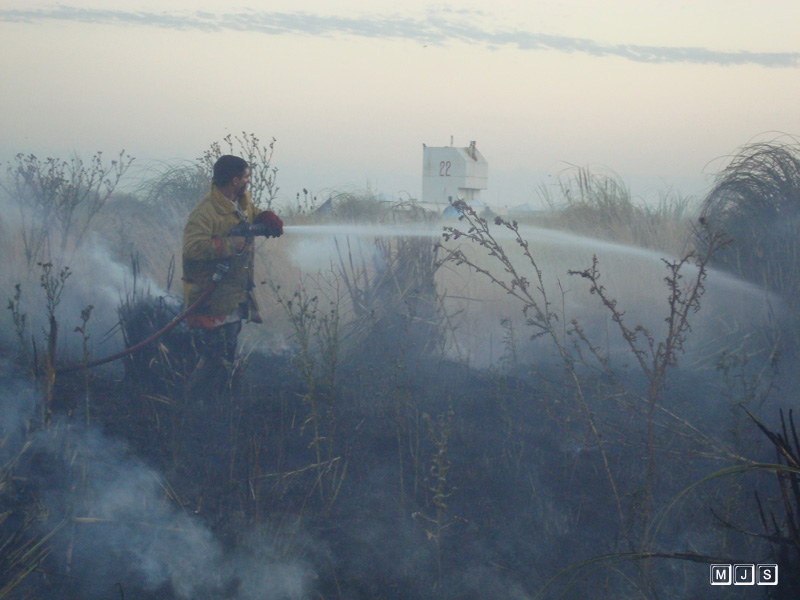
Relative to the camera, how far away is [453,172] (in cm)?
1708

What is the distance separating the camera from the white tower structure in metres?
17.0

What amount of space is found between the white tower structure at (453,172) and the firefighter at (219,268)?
41.7 ft

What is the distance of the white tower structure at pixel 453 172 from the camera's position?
17031mm

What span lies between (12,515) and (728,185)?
5.00m

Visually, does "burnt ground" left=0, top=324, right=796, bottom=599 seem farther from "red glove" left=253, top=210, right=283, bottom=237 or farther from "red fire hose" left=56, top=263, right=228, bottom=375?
"red glove" left=253, top=210, right=283, bottom=237

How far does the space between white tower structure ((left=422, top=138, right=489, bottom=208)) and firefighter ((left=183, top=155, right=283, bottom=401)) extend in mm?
12711

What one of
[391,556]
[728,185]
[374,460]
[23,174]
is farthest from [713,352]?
[23,174]

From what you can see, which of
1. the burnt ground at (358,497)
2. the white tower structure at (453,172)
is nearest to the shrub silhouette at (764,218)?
the burnt ground at (358,497)
